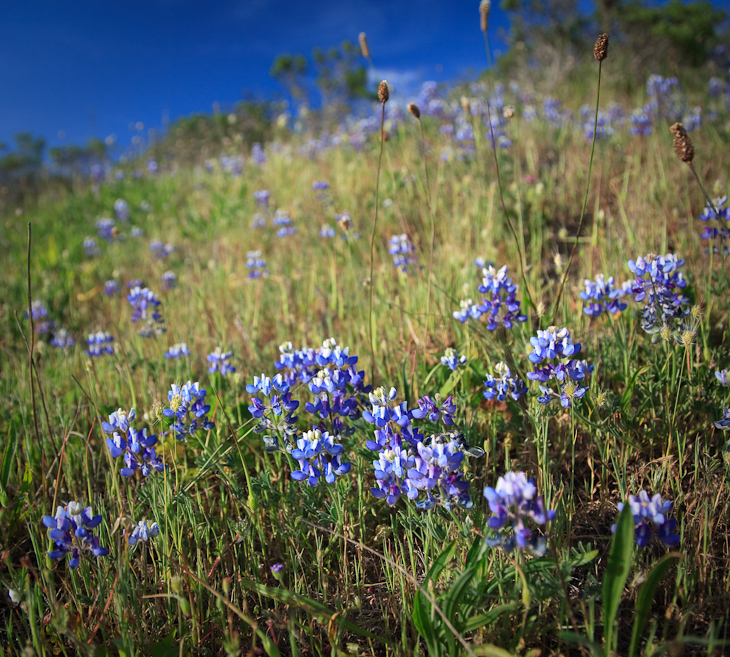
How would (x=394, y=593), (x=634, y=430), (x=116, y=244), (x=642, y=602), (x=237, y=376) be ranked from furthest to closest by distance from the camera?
(x=116, y=244) → (x=237, y=376) → (x=634, y=430) → (x=394, y=593) → (x=642, y=602)

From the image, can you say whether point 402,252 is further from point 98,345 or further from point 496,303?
point 98,345

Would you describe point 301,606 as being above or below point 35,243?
below

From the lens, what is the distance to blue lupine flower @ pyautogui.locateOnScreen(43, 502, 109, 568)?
1226 millimetres

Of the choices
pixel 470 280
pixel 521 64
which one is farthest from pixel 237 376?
pixel 521 64

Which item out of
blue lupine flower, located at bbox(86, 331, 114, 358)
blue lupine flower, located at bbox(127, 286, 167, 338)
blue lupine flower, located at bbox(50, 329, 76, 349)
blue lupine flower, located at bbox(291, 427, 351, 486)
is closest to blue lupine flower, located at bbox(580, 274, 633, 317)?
blue lupine flower, located at bbox(291, 427, 351, 486)

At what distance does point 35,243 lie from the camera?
5.99 metres

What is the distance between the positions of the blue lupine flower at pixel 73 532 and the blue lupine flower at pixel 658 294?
6.13 feet

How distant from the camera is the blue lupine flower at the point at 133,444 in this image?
147 cm

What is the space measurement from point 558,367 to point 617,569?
61 centimetres

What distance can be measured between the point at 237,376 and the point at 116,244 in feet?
14.5

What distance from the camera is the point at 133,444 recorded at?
148 cm

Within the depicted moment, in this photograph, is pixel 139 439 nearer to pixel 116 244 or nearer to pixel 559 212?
pixel 559 212

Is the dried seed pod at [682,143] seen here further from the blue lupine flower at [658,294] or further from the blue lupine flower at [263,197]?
the blue lupine flower at [263,197]

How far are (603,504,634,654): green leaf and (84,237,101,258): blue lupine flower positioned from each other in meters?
5.40
